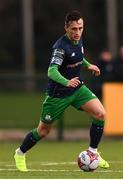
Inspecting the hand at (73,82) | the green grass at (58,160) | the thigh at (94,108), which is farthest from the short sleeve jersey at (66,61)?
the green grass at (58,160)

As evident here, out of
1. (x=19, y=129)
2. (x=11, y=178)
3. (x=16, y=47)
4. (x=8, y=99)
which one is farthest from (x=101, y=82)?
(x=16, y=47)

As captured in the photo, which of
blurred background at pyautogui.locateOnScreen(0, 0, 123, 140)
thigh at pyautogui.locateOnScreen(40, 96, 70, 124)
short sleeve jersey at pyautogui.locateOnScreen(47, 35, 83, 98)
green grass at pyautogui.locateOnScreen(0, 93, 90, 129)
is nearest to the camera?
short sleeve jersey at pyautogui.locateOnScreen(47, 35, 83, 98)

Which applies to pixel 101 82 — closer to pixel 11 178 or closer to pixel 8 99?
pixel 8 99

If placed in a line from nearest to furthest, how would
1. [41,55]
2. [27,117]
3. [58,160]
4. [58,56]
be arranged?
[58,56] < [58,160] < [27,117] < [41,55]

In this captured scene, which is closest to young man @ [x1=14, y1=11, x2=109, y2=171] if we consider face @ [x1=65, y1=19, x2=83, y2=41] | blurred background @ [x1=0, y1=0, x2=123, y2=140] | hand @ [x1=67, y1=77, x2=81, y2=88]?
face @ [x1=65, y1=19, x2=83, y2=41]

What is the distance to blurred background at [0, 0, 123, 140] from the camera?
2286 centimetres

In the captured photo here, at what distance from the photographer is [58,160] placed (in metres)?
16.8

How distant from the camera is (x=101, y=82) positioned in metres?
22.5

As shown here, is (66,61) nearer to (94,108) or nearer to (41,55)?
(94,108)

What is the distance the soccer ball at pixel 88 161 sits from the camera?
45.7ft

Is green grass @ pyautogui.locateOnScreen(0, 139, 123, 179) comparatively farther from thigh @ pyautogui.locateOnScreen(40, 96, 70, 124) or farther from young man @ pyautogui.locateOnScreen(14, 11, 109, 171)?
thigh @ pyautogui.locateOnScreen(40, 96, 70, 124)

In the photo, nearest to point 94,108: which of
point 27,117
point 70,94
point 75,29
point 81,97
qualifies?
point 81,97

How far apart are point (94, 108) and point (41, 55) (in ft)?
141

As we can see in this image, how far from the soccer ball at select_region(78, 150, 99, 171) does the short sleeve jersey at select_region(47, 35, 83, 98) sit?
881 mm
